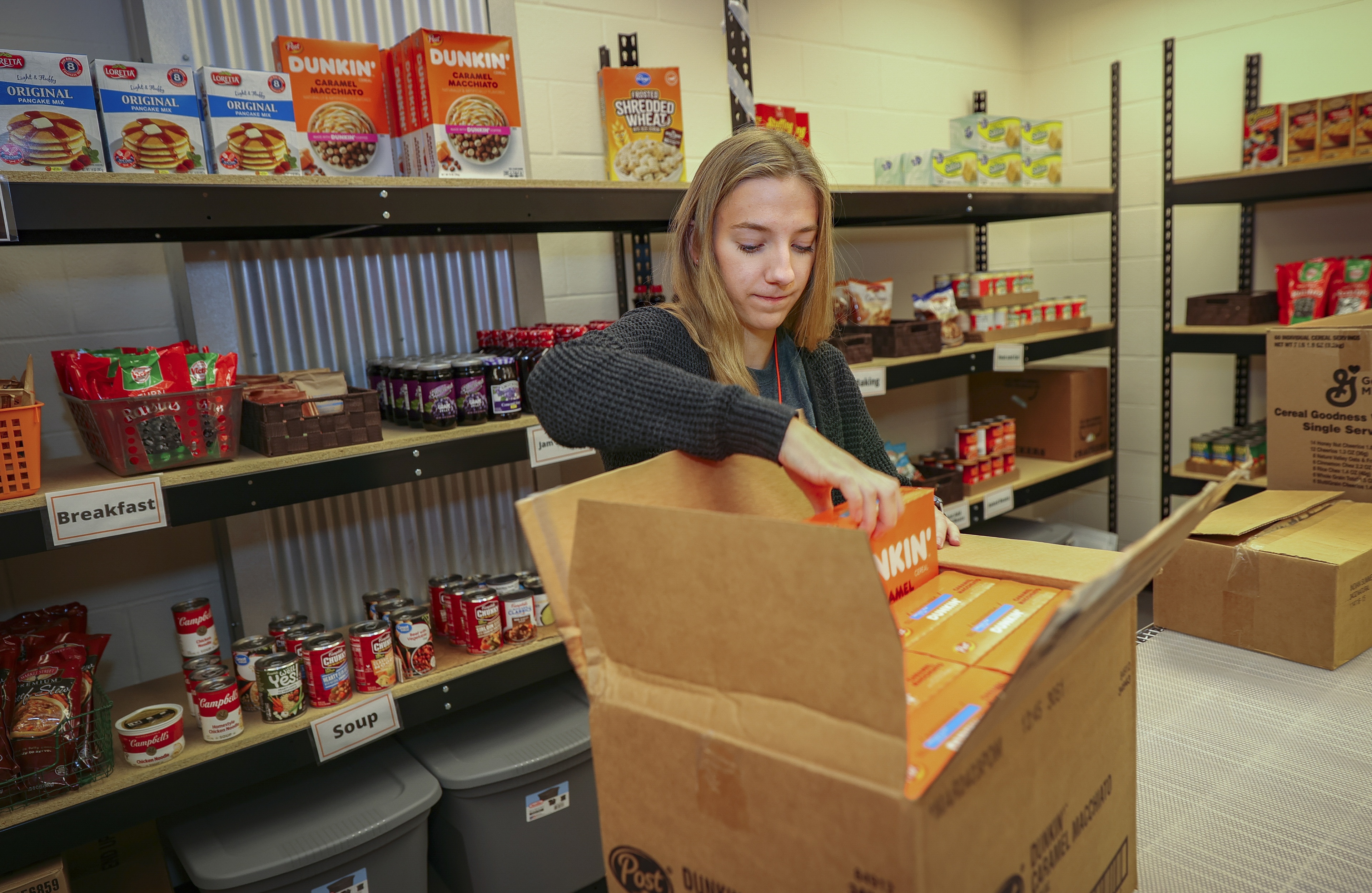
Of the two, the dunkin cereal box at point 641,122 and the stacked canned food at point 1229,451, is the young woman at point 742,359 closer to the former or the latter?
the dunkin cereal box at point 641,122

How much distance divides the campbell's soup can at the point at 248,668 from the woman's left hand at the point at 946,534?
4.60 ft

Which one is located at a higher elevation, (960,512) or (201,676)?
(201,676)

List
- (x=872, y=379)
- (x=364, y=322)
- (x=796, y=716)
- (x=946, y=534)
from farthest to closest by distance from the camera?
(x=872, y=379) < (x=364, y=322) < (x=946, y=534) < (x=796, y=716)

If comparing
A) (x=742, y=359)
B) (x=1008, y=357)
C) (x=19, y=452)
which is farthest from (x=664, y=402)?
(x=1008, y=357)

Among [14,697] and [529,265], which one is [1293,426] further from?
[14,697]

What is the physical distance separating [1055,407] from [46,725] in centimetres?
341

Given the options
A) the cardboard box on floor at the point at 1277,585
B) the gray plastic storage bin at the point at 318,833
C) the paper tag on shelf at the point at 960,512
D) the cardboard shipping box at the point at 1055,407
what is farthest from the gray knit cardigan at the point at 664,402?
the cardboard shipping box at the point at 1055,407

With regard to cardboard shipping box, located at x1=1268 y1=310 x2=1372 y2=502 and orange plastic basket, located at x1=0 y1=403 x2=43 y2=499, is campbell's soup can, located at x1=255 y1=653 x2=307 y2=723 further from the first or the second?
cardboard shipping box, located at x1=1268 y1=310 x2=1372 y2=502

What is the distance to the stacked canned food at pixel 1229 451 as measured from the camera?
296 centimetres

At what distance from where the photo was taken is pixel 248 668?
70.5 inches

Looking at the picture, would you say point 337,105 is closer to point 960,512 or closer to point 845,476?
point 845,476

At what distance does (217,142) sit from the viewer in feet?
5.42

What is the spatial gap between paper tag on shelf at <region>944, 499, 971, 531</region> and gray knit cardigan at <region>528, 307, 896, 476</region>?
1587 millimetres

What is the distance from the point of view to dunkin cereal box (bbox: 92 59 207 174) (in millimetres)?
1546
